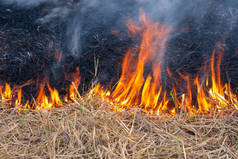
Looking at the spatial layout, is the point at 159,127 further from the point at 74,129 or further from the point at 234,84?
the point at 234,84

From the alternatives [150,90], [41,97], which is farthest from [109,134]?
[41,97]

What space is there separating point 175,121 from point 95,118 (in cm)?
68

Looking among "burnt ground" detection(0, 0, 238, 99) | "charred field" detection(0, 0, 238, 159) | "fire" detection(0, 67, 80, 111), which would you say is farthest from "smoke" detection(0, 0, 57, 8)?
"fire" detection(0, 67, 80, 111)

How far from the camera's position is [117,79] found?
255 centimetres

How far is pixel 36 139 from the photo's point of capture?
6.32 feet

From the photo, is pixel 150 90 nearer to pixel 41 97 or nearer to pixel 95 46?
pixel 95 46

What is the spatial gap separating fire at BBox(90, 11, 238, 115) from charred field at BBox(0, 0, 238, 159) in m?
0.01

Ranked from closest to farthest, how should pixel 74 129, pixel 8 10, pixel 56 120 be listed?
pixel 74 129 < pixel 56 120 < pixel 8 10

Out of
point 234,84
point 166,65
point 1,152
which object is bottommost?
point 1,152

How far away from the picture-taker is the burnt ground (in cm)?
254

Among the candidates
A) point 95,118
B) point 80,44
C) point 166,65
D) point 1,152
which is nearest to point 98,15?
point 80,44

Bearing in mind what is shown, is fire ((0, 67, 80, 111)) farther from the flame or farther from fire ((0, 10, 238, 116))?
the flame

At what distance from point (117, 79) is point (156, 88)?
402 mm

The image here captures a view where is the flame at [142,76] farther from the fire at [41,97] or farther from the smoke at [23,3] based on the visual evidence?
the smoke at [23,3]
